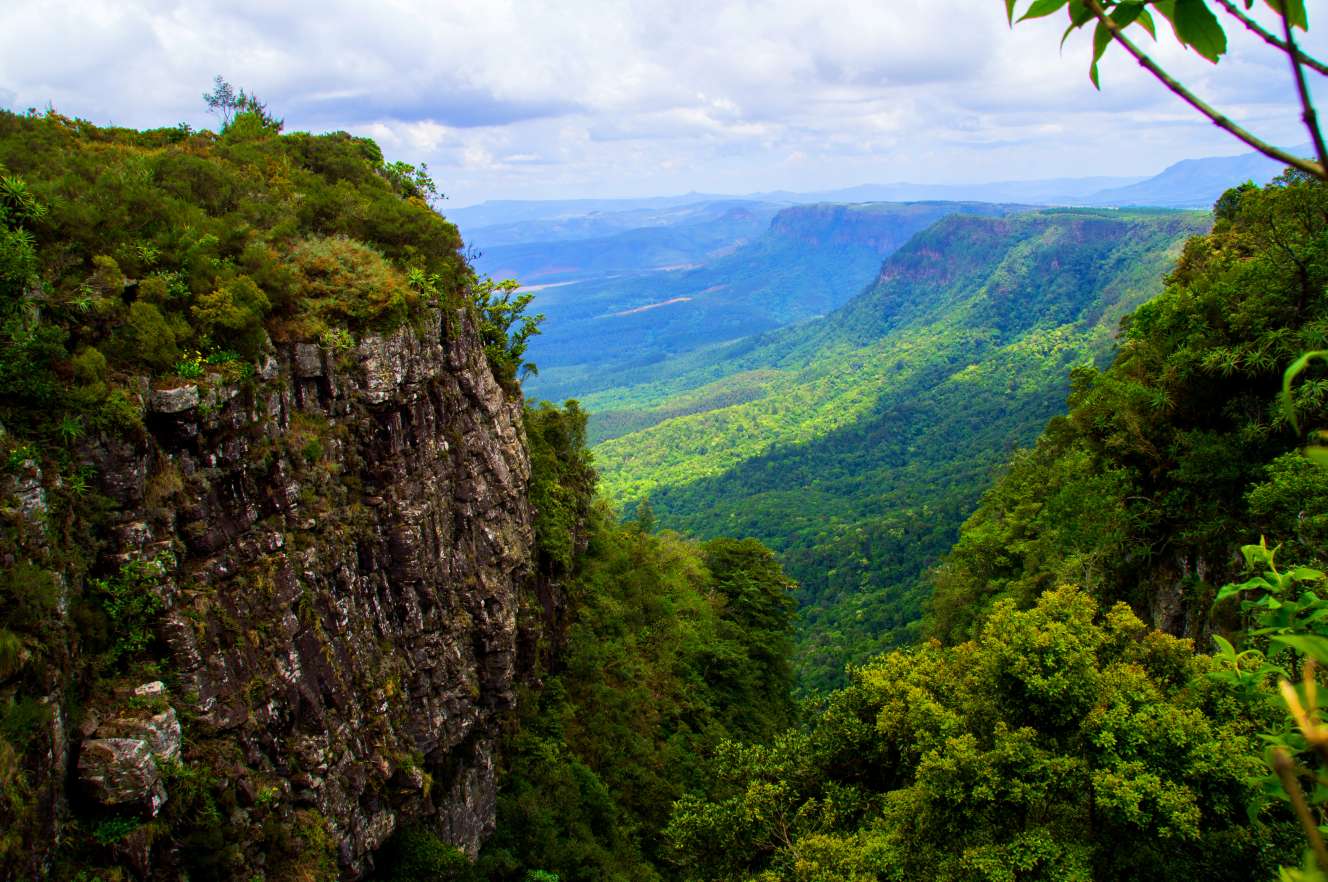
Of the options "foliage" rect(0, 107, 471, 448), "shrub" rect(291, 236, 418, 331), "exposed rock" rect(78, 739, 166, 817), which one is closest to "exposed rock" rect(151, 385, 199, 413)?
"foliage" rect(0, 107, 471, 448)

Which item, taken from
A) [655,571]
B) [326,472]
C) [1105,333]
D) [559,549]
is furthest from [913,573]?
[1105,333]

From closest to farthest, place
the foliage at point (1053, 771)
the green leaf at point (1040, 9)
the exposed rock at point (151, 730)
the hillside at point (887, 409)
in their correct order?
the green leaf at point (1040, 9), the foliage at point (1053, 771), the exposed rock at point (151, 730), the hillside at point (887, 409)

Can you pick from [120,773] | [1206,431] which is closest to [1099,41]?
[120,773]

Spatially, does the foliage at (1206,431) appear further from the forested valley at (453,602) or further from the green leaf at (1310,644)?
the green leaf at (1310,644)

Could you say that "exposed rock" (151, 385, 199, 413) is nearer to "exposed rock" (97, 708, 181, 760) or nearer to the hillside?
"exposed rock" (97, 708, 181, 760)

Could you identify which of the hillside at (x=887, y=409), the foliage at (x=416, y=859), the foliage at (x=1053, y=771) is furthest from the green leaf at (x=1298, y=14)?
the hillside at (x=887, y=409)

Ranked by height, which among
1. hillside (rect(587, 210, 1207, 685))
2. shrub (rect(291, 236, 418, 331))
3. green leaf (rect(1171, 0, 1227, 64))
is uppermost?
shrub (rect(291, 236, 418, 331))

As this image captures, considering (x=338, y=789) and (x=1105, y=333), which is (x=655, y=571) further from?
(x=1105, y=333)
